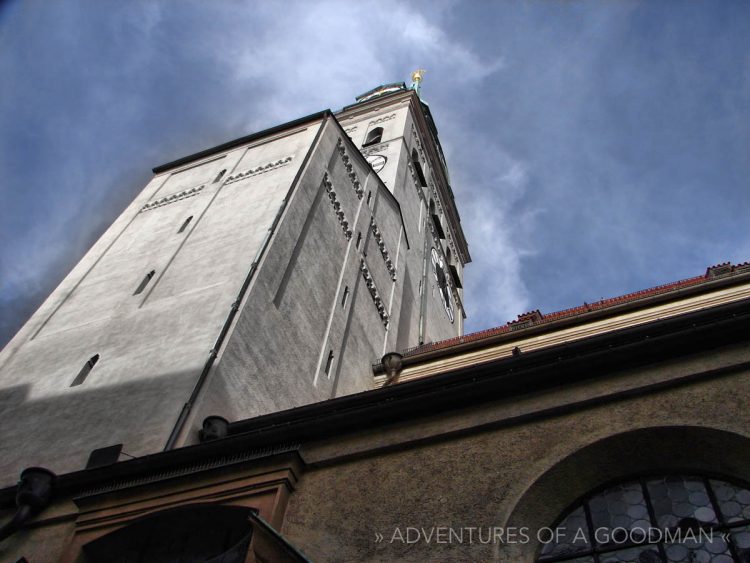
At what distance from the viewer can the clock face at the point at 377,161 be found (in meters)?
27.0

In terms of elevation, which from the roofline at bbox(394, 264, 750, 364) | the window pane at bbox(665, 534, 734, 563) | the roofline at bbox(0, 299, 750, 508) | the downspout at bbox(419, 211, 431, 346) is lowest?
the window pane at bbox(665, 534, 734, 563)

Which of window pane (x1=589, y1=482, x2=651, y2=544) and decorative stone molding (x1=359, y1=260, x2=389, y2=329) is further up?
decorative stone molding (x1=359, y1=260, x2=389, y2=329)

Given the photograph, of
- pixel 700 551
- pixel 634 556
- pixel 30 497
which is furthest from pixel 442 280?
pixel 700 551

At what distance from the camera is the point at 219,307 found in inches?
477

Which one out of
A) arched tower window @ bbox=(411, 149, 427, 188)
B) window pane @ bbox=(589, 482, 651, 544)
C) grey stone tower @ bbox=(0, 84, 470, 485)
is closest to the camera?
window pane @ bbox=(589, 482, 651, 544)

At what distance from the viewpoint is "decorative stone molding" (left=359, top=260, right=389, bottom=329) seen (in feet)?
62.2

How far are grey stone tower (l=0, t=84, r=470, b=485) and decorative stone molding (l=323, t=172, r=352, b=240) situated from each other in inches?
2.0

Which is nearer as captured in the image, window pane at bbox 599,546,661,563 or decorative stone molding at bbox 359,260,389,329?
window pane at bbox 599,546,661,563

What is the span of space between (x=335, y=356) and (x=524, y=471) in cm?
911

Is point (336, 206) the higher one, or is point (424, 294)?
point (424, 294)

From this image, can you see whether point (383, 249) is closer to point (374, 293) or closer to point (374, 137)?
point (374, 293)

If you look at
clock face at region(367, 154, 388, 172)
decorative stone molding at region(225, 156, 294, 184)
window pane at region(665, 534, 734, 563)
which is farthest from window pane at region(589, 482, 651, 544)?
clock face at region(367, 154, 388, 172)

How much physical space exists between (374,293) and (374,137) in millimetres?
11940

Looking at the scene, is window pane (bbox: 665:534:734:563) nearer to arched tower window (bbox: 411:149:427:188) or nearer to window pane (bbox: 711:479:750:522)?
window pane (bbox: 711:479:750:522)
